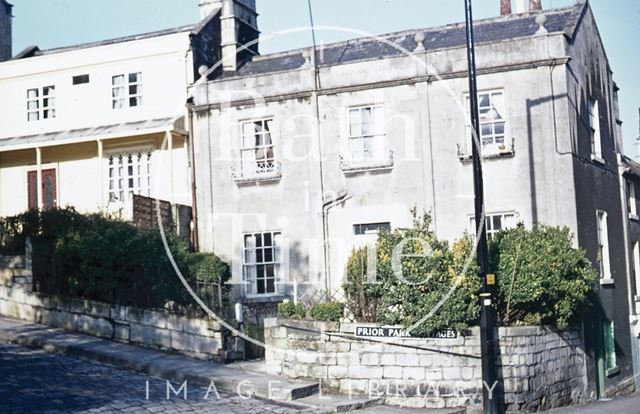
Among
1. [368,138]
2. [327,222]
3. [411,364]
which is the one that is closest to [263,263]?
[327,222]

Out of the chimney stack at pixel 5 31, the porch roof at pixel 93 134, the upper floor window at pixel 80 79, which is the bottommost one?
the porch roof at pixel 93 134

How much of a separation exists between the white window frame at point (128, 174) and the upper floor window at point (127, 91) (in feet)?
5.02

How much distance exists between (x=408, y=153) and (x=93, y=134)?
32.8 feet

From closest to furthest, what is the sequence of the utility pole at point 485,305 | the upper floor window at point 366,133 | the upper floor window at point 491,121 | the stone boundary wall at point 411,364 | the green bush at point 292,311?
the utility pole at point 485,305, the stone boundary wall at point 411,364, the green bush at point 292,311, the upper floor window at point 491,121, the upper floor window at point 366,133

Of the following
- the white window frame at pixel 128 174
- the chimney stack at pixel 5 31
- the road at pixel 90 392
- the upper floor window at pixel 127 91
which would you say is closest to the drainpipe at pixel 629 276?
the road at pixel 90 392

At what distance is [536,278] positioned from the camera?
16094 millimetres

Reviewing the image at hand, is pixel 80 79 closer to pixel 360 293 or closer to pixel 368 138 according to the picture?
pixel 368 138

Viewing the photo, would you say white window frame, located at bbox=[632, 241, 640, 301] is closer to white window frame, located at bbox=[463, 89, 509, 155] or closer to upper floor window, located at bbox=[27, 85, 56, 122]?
white window frame, located at bbox=[463, 89, 509, 155]

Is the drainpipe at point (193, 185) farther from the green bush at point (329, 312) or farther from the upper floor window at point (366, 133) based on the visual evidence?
the green bush at point (329, 312)

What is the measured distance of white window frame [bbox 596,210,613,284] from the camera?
2205 centimetres

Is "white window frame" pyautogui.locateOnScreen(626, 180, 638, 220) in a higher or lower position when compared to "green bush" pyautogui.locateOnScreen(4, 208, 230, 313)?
higher

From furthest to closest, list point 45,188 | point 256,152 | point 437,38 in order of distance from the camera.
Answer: point 45,188
point 437,38
point 256,152

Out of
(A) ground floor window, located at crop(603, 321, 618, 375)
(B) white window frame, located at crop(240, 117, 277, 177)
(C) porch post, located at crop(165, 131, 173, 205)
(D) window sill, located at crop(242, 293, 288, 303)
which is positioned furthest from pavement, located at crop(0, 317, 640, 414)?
(C) porch post, located at crop(165, 131, 173, 205)

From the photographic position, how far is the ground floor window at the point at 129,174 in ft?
82.8
